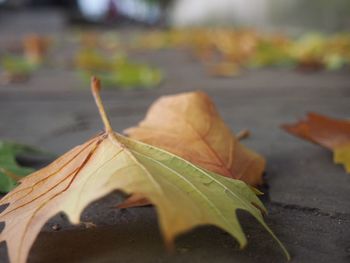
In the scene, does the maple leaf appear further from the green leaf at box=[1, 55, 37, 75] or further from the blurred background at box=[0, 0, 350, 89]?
the green leaf at box=[1, 55, 37, 75]

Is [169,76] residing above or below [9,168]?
below

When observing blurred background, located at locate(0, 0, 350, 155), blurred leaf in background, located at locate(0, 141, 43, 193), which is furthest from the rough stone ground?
blurred leaf in background, located at locate(0, 141, 43, 193)

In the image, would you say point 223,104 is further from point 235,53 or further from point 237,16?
point 237,16

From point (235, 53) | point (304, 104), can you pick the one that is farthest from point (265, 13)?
point (304, 104)

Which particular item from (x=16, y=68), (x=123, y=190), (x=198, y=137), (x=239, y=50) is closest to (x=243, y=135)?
(x=198, y=137)

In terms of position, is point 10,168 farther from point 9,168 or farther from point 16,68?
point 16,68
